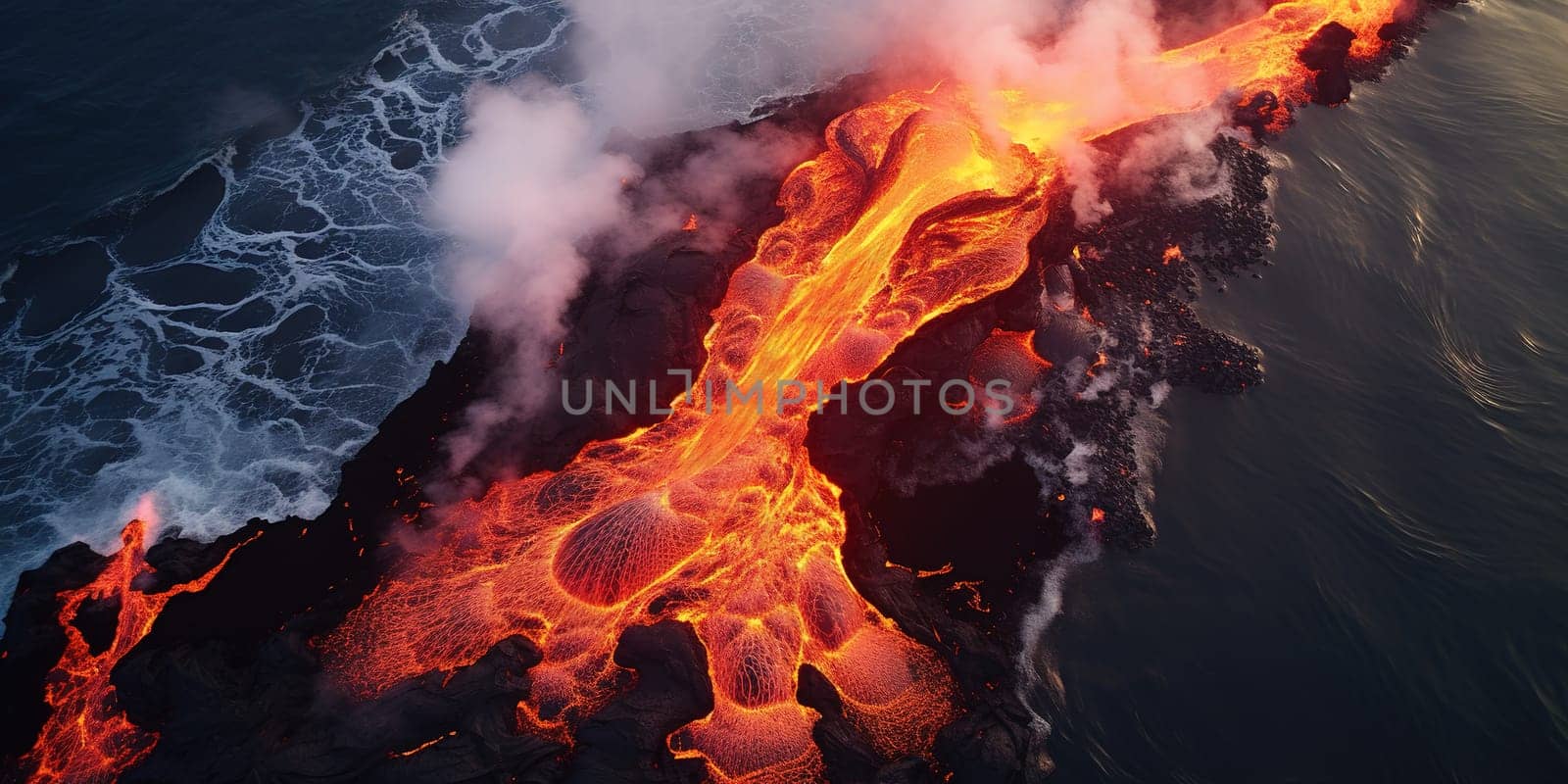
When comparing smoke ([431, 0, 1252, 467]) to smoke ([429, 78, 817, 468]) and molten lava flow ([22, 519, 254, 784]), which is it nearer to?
smoke ([429, 78, 817, 468])

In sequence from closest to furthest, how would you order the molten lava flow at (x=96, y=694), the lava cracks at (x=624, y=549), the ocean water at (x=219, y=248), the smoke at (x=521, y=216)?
the molten lava flow at (x=96, y=694) < the lava cracks at (x=624, y=549) < the ocean water at (x=219, y=248) < the smoke at (x=521, y=216)

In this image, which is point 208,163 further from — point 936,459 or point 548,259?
point 936,459

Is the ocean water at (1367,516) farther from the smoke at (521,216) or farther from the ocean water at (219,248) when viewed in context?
the ocean water at (219,248)

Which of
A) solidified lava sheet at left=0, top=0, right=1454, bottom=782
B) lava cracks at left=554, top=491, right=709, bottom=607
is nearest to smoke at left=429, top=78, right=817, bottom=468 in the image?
solidified lava sheet at left=0, top=0, right=1454, bottom=782

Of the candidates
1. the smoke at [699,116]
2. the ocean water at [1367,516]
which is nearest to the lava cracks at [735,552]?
the smoke at [699,116]

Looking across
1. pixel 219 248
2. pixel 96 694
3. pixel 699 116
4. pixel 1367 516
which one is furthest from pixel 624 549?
pixel 219 248

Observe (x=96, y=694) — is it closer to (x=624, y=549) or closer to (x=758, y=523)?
(x=624, y=549)

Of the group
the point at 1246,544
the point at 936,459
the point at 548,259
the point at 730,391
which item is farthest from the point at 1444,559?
the point at 548,259
